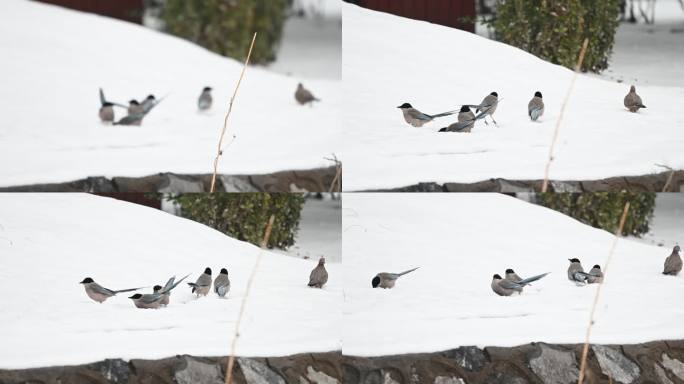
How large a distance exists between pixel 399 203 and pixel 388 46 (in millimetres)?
548

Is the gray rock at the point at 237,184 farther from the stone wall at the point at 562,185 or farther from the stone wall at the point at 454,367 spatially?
the stone wall at the point at 454,367

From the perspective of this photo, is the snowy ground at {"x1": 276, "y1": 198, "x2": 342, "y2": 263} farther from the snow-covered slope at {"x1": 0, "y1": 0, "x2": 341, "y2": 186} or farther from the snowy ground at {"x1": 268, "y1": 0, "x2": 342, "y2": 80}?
the snowy ground at {"x1": 268, "y1": 0, "x2": 342, "y2": 80}

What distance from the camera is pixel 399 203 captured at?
11.6ft

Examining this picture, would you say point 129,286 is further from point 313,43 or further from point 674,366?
point 674,366

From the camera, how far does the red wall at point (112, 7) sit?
145 inches

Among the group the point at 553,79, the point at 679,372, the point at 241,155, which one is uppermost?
the point at 553,79

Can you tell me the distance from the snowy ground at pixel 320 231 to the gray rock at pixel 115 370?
69cm

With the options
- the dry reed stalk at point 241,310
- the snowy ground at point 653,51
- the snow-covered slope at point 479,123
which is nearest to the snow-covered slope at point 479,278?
the snow-covered slope at point 479,123

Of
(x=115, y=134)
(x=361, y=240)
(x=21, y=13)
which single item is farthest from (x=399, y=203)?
(x=21, y=13)

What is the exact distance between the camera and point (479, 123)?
11.6ft

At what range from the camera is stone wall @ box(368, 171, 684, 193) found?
3510 mm

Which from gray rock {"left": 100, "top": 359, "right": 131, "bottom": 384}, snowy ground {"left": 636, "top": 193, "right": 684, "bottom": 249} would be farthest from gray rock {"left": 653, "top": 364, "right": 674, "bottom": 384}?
gray rock {"left": 100, "top": 359, "right": 131, "bottom": 384}

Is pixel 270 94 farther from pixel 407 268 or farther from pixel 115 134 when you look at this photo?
pixel 407 268

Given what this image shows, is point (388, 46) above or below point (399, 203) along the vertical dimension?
above
